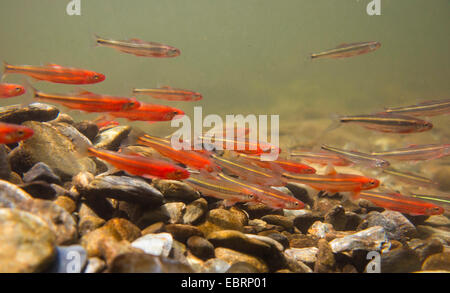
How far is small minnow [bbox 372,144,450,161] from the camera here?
5.64m

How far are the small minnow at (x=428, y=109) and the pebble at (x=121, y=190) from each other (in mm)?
5470

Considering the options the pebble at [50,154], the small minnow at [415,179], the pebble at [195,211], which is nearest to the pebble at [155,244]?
the pebble at [195,211]

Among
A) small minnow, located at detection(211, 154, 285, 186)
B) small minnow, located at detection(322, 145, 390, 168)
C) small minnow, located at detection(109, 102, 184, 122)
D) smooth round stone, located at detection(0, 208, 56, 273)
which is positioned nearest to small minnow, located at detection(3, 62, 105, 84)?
small minnow, located at detection(109, 102, 184, 122)

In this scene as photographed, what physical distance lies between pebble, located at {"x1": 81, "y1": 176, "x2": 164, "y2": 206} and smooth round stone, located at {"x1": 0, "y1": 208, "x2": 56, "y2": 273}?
2.95 feet

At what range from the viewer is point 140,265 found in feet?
6.90

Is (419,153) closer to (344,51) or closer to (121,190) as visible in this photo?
(344,51)

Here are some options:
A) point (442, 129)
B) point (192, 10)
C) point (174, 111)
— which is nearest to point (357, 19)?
point (192, 10)

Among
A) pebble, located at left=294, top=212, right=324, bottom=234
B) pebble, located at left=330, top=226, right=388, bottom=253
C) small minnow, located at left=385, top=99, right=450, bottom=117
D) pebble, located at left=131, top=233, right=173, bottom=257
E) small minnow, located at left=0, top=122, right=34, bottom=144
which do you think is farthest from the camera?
small minnow, located at left=385, top=99, right=450, bottom=117

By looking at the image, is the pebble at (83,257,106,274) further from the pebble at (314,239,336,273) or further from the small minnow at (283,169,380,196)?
the small minnow at (283,169,380,196)

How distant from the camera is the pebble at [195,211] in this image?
3.41 metres

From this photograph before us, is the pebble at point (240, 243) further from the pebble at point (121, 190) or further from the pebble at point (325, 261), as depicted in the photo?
the pebble at point (121, 190)
